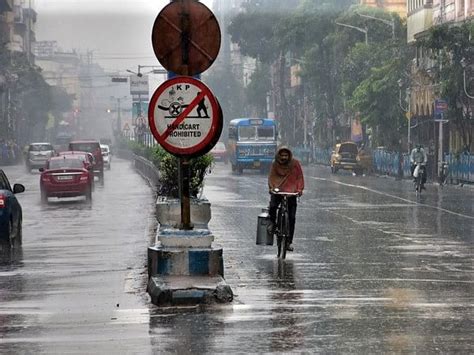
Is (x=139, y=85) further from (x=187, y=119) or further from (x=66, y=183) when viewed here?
(x=187, y=119)

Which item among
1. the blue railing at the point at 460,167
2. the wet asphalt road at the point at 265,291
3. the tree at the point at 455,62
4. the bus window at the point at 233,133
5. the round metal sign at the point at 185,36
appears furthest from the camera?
the bus window at the point at 233,133

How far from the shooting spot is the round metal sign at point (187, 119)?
15602 millimetres

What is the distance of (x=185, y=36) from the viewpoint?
1577 centimetres

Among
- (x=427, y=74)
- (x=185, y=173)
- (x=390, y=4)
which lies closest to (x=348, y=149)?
(x=427, y=74)

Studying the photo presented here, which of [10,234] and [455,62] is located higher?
[455,62]

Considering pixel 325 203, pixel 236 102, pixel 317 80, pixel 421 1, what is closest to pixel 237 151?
pixel 421 1

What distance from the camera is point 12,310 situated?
15328 mm

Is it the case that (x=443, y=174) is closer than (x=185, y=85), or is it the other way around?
(x=185, y=85)

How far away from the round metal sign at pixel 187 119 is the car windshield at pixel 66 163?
3009 centimetres

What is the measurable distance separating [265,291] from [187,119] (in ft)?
7.77

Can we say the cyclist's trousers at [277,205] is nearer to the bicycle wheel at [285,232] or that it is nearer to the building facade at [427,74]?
the bicycle wheel at [285,232]

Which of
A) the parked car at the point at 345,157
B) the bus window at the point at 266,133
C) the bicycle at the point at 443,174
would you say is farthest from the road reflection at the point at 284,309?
the bus window at the point at 266,133

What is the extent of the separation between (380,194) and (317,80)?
187ft

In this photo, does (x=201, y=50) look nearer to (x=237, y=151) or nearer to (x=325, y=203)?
(x=325, y=203)
